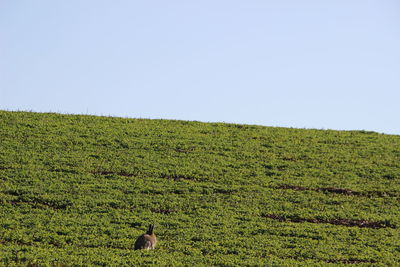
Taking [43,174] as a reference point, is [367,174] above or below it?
above

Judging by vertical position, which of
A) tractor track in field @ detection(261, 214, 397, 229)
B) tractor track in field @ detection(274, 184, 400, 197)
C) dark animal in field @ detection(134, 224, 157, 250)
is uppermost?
tractor track in field @ detection(274, 184, 400, 197)

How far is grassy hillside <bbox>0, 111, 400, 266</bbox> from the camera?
21.4m

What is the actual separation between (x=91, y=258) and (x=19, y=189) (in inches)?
452

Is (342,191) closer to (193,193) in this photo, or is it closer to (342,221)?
(342,221)

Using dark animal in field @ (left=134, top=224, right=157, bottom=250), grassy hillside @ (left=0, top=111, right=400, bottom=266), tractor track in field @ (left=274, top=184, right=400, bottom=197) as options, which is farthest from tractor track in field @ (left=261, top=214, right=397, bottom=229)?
dark animal in field @ (left=134, top=224, right=157, bottom=250)

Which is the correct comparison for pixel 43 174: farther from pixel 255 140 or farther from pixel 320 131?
pixel 320 131

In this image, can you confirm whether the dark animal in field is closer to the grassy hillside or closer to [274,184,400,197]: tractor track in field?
the grassy hillside

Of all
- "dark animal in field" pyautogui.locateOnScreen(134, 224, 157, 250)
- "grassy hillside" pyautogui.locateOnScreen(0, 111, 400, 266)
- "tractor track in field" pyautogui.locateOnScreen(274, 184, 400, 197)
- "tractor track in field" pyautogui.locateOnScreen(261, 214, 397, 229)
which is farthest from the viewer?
"tractor track in field" pyautogui.locateOnScreen(274, 184, 400, 197)

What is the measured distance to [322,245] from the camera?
23062mm

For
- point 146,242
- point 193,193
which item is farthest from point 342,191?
point 146,242

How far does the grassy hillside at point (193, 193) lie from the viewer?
70.2ft

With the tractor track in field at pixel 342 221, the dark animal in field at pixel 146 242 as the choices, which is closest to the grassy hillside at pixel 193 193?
the tractor track in field at pixel 342 221

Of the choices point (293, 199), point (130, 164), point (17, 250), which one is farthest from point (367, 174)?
point (17, 250)

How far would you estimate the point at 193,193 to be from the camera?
2955 centimetres
